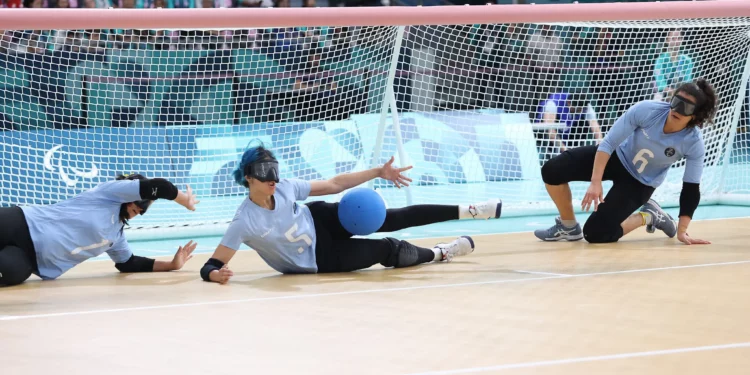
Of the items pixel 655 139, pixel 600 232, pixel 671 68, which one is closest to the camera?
pixel 655 139

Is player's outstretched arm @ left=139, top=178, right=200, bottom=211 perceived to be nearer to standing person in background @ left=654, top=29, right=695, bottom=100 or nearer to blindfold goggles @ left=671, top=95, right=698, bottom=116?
blindfold goggles @ left=671, top=95, right=698, bottom=116

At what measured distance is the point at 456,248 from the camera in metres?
7.65

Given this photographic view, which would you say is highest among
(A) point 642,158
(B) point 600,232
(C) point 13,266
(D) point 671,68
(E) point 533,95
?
(D) point 671,68

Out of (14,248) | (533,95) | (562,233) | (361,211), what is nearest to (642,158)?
(562,233)

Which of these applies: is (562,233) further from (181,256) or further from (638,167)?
(181,256)

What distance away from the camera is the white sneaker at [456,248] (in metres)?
7.59

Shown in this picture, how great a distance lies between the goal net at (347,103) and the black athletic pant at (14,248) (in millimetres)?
2949

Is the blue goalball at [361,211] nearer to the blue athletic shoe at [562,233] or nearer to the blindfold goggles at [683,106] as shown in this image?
the blue athletic shoe at [562,233]

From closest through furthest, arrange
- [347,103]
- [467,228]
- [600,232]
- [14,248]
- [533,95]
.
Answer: [14,248]
[600,232]
[467,228]
[347,103]
[533,95]

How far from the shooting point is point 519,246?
848 cm

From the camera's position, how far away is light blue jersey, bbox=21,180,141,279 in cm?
681

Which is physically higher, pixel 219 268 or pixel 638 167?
pixel 638 167

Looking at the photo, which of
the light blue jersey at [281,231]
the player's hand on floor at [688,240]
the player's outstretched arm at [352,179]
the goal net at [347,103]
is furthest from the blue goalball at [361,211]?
the goal net at [347,103]

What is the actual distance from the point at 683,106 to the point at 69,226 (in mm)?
4347
